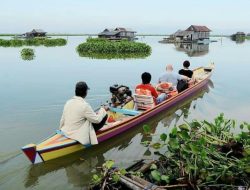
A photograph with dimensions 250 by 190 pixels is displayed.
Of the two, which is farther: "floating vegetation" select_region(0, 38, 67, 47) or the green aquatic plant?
"floating vegetation" select_region(0, 38, 67, 47)

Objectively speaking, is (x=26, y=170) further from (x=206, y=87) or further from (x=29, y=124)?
(x=206, y=87)

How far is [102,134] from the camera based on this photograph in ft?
22.5

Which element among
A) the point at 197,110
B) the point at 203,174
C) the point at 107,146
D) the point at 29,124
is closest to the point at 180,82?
the point at 197,110

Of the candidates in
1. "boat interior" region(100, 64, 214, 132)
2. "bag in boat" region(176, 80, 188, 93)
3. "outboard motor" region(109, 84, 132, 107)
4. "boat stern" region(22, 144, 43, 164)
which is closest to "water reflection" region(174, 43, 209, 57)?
"bag in boat" region(176, 80, 188, 93)

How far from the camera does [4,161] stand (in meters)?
6.09

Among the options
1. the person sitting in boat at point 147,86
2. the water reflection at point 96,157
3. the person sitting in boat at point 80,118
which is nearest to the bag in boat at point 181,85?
the water reflection at point 96,157

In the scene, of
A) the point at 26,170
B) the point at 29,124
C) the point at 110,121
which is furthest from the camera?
the point at 29,124

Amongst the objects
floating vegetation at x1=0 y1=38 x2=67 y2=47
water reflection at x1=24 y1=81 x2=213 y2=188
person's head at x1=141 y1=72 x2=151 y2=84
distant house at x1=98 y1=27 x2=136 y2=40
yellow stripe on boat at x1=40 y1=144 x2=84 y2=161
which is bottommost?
water reflection at x1=24 y1=81 x2=213 y2=188

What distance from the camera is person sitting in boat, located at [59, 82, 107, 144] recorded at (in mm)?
5980

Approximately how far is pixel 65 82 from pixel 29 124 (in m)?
6.37

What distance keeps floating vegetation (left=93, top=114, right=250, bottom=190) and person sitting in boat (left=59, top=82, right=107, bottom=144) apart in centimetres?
170

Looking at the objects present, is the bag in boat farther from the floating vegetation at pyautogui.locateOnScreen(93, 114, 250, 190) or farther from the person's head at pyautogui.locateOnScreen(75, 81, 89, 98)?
the floating vegetation at pyautogui.locateOnScreen(93, 114, 250, 190)

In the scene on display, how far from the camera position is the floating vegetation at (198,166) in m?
4.09

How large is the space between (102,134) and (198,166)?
3107 millimetres
